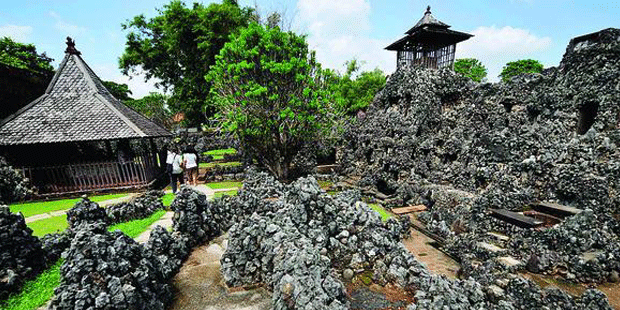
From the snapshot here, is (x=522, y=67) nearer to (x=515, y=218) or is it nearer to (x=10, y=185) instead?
(x=515, y=218)

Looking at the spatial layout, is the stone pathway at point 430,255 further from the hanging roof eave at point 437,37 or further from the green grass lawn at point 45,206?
the hanging roof eave at point 437,37

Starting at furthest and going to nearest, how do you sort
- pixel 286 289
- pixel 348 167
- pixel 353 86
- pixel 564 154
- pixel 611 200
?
pixel 353 86 → pixel 348 167 → pixel 564 154 → pixel 611 200 → pixel 286 289

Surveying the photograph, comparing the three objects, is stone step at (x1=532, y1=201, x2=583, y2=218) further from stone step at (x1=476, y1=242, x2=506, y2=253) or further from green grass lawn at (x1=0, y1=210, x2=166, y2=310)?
green grass lawn at (x1=0, y1=210, x2=166, y2=310)

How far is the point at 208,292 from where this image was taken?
4.97 metres

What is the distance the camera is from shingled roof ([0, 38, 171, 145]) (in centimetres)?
1230

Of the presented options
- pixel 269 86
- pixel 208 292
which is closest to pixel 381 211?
pixel 269 86

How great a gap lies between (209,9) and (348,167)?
64.6 feet

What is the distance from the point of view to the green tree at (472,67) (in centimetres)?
4766

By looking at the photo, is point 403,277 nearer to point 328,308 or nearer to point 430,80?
point 328,308

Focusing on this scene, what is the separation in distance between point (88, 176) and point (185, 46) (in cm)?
1789

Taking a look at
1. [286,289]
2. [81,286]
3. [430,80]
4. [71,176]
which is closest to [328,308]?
[286,289]

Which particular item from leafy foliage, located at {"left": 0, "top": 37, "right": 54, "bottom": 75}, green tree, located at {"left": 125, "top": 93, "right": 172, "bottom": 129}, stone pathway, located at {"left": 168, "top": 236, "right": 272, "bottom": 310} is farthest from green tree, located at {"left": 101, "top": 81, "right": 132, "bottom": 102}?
stone pathway, located at {"left": 168, "top": 236, "right": 272, "bottom": 310}

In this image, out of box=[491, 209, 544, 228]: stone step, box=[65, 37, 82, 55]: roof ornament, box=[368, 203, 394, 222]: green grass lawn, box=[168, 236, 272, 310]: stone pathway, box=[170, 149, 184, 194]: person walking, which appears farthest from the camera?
box=[65, 37, 82, 55]: roof ornament

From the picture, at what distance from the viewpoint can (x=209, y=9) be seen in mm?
24656
